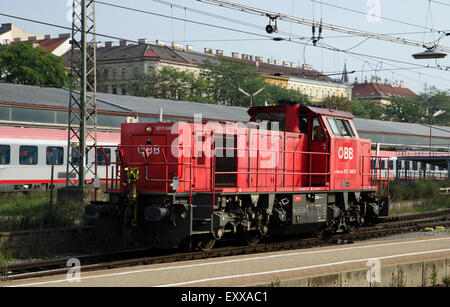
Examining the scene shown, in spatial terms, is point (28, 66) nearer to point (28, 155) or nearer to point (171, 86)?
point (171, 86)

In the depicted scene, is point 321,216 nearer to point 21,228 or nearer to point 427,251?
point 427,251

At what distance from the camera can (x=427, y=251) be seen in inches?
479

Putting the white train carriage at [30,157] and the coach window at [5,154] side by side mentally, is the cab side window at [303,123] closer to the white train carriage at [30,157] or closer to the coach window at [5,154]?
the white train carriage at [30,157]

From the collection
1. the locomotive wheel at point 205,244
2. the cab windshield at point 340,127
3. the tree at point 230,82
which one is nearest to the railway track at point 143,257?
the locomotive wheel at point 205,244

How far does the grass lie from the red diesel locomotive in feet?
6.79

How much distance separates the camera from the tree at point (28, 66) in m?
72.4

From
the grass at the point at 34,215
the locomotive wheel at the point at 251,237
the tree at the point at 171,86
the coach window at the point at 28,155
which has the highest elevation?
the tree at the point at 171,86

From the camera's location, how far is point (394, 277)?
9.97 meters

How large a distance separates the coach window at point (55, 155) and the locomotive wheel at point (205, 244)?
55.4ft

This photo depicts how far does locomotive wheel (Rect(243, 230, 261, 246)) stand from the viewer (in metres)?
15.0

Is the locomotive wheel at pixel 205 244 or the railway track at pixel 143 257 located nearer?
the railway track at pixel 143 257

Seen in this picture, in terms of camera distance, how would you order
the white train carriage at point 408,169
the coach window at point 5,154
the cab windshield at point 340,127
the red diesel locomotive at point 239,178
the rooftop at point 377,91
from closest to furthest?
the red diesel locomotive at point 239,178, the cab windshield at point 340,127, the coach window at point 5,154, the white train carriage at point 408,169, the rooftop at point 377,91

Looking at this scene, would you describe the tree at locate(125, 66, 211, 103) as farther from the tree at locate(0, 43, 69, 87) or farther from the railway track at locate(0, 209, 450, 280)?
the railway track at locate(0, 209, 450, 280)
